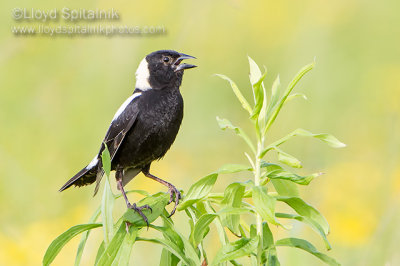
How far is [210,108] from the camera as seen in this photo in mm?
4570

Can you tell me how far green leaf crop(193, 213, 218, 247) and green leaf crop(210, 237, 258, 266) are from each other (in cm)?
7

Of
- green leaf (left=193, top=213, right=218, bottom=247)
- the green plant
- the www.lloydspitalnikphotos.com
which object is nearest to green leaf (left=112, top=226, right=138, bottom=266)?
the green plant

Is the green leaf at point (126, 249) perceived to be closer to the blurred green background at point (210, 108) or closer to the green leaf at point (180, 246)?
the green leaf at point (180, 246)

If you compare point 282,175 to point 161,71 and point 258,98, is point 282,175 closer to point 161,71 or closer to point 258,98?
point 258,98

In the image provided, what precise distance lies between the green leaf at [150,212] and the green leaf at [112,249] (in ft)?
0.13

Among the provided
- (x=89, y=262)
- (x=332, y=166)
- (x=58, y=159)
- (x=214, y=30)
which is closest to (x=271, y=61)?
(x=214, y=30)

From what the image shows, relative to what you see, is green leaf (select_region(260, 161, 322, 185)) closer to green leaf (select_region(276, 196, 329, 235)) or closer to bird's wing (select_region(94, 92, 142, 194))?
green leaf (select_region(276, 196, 329, 235))

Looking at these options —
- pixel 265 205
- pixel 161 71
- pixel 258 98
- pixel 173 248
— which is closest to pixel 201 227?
pixel 173 248

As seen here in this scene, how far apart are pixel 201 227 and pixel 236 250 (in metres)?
0.11

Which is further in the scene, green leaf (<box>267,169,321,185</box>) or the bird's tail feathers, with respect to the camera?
the bird's tail feathers

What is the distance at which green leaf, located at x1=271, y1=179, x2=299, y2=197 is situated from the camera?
1460 millimetres

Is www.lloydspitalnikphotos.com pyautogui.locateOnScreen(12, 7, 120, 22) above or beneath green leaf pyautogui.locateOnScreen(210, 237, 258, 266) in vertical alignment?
above

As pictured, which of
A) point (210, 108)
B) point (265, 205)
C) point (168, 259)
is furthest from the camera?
point (210, 108)

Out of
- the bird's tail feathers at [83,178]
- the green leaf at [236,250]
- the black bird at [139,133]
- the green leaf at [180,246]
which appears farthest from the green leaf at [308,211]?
the bird's tail feathers at [83,178]
